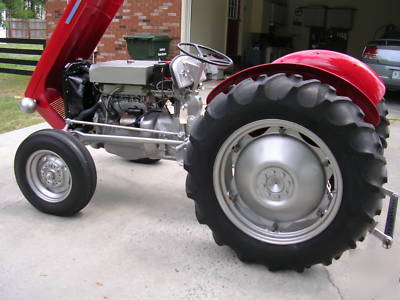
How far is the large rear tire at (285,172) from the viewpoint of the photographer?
8.09 ft

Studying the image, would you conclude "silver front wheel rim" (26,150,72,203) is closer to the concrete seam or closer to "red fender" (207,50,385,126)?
"red fender" (207,50,385,126)

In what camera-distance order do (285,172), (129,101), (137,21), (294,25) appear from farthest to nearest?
(294,25)
(137,21)
(129,101)
(285,172)

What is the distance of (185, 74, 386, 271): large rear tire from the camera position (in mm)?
2467

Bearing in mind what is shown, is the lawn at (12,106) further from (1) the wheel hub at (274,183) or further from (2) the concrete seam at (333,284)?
(2) the concrete seam at (333,284)

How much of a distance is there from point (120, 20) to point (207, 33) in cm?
317

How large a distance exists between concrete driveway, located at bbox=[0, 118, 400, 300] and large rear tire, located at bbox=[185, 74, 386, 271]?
0.20 metres

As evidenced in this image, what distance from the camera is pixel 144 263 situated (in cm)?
298

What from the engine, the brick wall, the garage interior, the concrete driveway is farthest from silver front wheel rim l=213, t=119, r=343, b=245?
the garage interior

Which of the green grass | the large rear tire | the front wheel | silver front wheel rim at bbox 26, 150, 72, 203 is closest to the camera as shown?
the large rear tire

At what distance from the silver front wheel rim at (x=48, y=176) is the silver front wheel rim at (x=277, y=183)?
147cm

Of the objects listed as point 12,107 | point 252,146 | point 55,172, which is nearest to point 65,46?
point 55,172

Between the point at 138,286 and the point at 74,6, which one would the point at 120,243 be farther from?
the point at 74,6

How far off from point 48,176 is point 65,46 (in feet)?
3.81

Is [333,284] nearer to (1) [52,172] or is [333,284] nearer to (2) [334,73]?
(2) [334,73]
